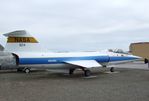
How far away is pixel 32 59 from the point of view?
1931cm

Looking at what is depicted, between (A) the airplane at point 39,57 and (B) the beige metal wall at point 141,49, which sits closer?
(A) the airplane at point 39,57

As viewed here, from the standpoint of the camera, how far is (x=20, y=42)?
19406mm

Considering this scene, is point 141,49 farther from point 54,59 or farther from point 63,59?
point 54,59

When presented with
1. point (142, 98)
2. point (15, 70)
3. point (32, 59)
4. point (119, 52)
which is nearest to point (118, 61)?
point (119, 52)

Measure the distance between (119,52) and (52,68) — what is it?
7494mm

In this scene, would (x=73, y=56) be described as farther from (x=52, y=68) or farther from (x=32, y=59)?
(x=32, y=59)

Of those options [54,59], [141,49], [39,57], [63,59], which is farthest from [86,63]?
[141,49]

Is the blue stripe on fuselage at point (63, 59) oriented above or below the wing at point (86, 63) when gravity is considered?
above

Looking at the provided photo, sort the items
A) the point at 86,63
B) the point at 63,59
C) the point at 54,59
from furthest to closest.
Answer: the point at 86,63, the point at 63,59, the point at 54,59

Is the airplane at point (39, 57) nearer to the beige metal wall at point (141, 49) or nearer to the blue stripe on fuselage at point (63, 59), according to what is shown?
the blue stripe on fuselage at point (63, 59)

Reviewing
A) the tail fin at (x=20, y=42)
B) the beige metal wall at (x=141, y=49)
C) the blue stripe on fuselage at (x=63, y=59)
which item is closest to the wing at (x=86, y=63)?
the blue stripe on fuselage at (x=63, y=59)

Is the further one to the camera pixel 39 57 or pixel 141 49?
pixel 141 49

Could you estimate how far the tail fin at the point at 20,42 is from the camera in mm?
19219

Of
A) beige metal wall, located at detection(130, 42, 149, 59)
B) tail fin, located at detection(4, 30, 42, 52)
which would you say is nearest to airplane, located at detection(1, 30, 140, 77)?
tail fin, located at detection(4, 30, 42, 52)
